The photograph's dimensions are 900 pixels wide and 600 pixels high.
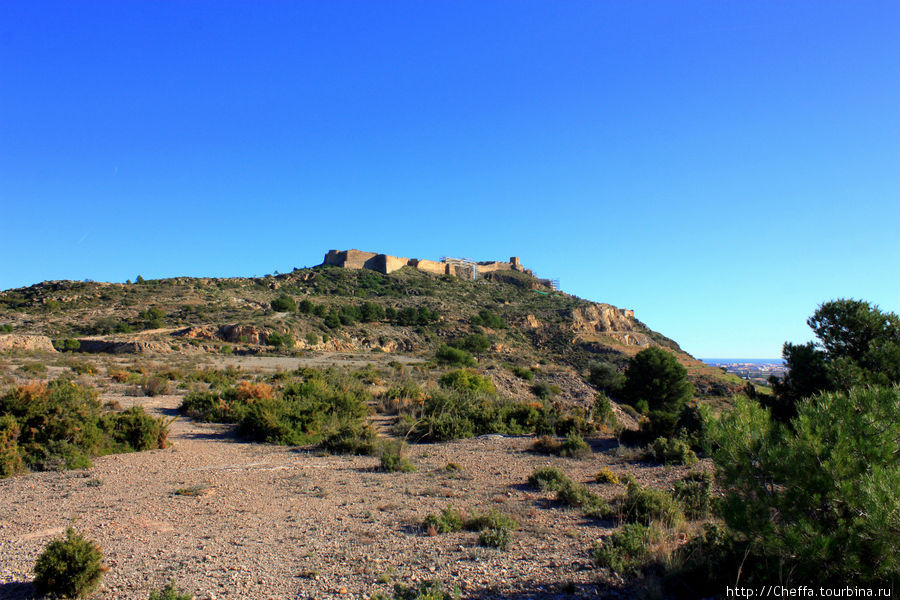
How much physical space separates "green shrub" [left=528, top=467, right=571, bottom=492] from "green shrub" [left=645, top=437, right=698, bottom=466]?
2.57 meters

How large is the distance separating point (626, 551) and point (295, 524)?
142 inches

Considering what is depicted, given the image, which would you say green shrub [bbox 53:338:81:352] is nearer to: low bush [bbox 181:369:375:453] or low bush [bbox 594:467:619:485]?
low bush [bbox 181:369:375:453]

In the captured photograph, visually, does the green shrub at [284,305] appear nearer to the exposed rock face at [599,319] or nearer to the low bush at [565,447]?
Answer: the exposed rock face at [599,319]

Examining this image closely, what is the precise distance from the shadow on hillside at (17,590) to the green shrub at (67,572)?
0.07m

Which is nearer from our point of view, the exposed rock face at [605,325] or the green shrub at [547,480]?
the green shrub at [547,480]

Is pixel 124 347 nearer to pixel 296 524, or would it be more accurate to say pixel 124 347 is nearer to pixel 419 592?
pixel 296 524

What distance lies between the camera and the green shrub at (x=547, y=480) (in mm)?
7410

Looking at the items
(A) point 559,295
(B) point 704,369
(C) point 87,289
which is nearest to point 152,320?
(C) point 87,289

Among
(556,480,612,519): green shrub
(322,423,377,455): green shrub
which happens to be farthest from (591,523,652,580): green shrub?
(322,423,377,455): green shrub

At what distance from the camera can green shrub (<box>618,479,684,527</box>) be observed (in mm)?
5660

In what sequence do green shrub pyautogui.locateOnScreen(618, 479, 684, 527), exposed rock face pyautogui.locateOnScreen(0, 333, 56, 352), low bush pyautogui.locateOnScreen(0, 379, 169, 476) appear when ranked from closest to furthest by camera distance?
green shrub pyautogui.locateOnScreen(618, 479, 684, 527) → low bush pyautogui.locateOnScreen(0, 379, 169, 476) → exposed rock face pyautogui.locateOnScreen(0, 333, 56, 352)

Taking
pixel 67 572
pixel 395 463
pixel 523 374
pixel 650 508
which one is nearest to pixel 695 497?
pixel 650 508

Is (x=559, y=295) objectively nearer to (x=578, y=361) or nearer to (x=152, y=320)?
(x=578, y=361)

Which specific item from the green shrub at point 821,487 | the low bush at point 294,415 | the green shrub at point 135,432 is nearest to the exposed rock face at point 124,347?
the low bush at point 294,415
